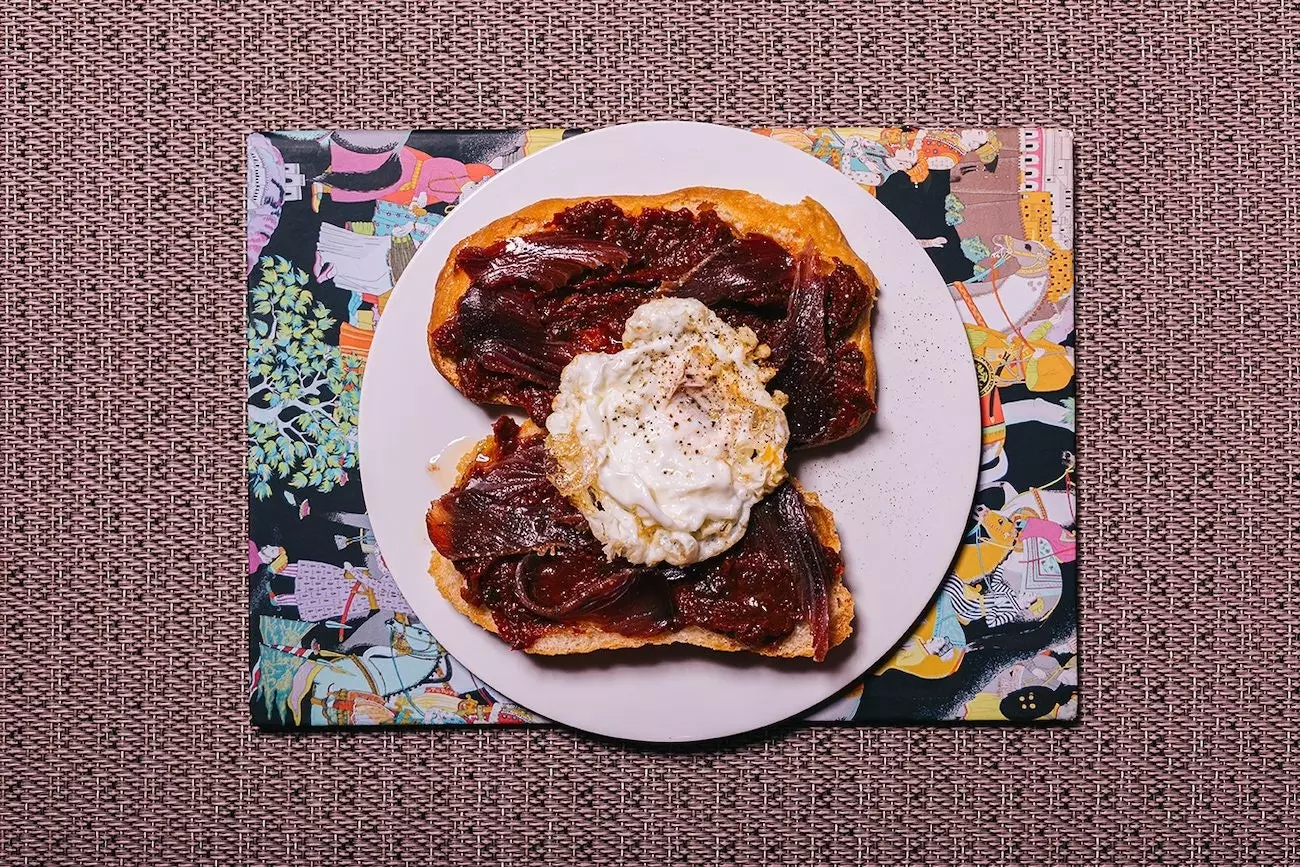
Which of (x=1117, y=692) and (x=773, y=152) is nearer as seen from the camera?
(x=773, y=152)

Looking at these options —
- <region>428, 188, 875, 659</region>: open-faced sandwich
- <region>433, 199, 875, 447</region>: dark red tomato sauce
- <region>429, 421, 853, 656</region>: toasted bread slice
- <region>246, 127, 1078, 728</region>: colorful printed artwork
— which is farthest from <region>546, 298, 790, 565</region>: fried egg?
<region>246, 127, 1078, 728</region>: colorful printed artwork

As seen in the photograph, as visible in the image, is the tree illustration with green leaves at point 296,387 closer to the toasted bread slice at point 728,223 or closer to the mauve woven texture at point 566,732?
the mauve woven texture at point 566,732

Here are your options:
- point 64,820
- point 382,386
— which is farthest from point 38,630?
point 382,386

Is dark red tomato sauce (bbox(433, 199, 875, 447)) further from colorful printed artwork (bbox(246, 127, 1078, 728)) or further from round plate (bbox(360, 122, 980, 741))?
colorful printed artwork (bbox(246, 127, 1078, 728))

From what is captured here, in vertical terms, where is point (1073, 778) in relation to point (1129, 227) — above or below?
below

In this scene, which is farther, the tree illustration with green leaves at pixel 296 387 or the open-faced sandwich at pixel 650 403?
the tree illustration with green leaves at pixel 296 387

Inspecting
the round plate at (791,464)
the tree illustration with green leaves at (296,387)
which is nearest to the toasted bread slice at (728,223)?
the round plate at (791,464)

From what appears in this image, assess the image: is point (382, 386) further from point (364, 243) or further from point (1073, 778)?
point (1073, 778)
